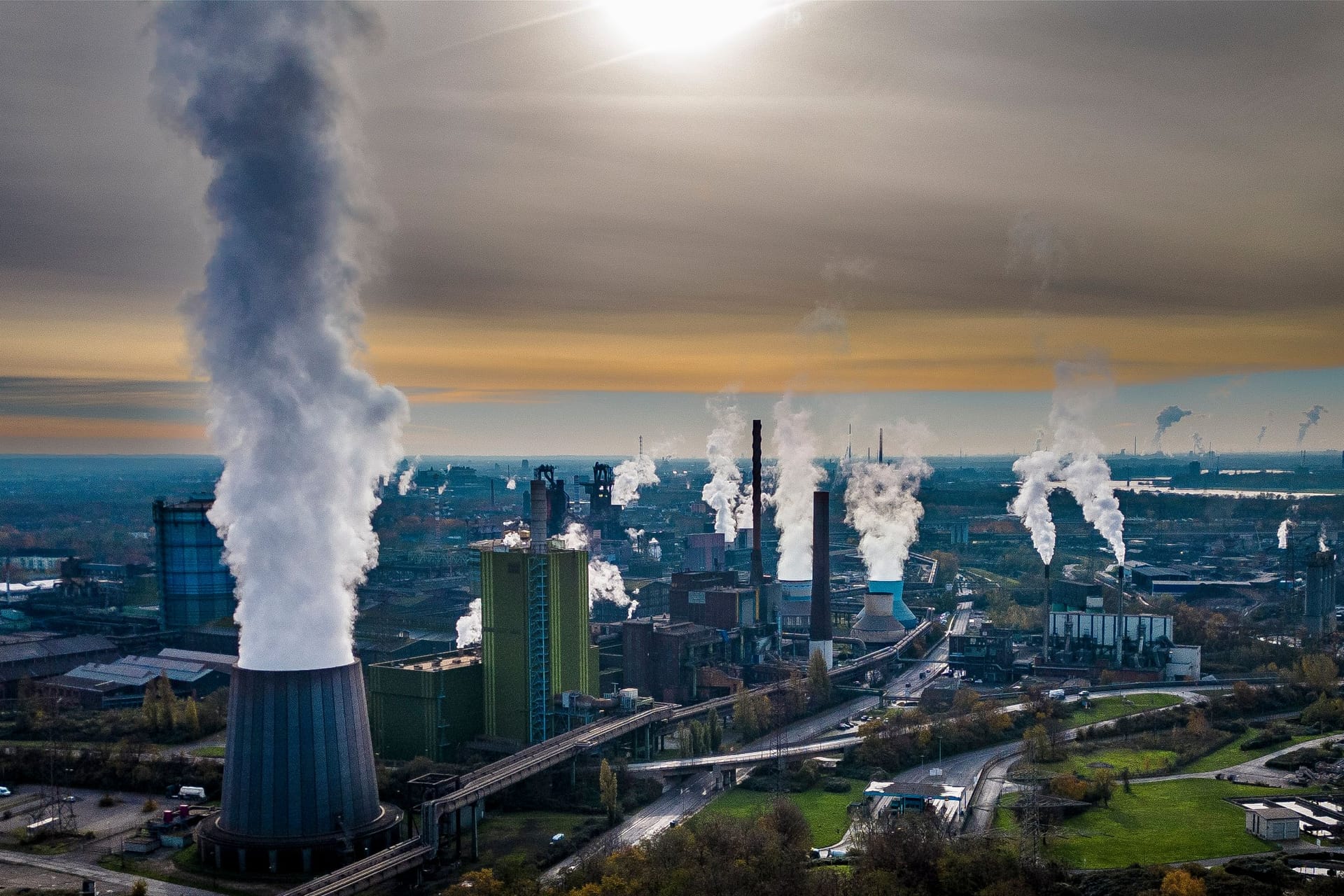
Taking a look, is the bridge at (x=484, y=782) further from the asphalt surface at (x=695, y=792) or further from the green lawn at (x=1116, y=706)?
the green lawn at (x=1116, y=706)

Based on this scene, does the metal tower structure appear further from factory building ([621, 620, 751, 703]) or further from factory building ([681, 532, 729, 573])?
factory building ([681, 532, 729, 573])

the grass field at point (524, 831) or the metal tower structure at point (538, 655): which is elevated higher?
the metal tower structure at point (538, 655)

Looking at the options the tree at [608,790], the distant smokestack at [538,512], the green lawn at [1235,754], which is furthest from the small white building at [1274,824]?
the distant smokestack at [538,512]

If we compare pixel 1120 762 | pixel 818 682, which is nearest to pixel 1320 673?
pixel 1120 762

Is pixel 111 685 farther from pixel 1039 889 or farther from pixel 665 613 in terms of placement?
pixel 1039 889

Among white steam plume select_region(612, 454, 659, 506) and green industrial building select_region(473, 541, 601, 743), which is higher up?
white steam plume select_region(612, 454, 659, 506)

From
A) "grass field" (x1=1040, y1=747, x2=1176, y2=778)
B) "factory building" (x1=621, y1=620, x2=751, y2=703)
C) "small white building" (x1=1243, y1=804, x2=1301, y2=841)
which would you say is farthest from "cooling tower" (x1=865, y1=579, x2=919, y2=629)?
"small white building" (x1=1243, y1=804, x2=1301, y2=841)
